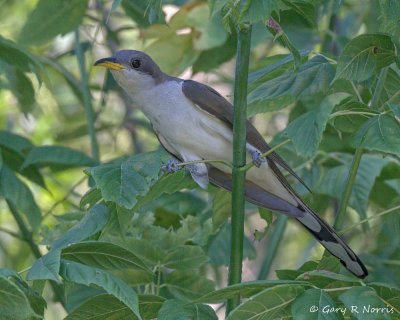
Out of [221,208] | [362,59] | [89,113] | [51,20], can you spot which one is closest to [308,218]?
[221,208]

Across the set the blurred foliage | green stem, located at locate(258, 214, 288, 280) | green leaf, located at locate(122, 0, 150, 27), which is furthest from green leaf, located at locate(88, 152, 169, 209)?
green leaf, located at locate(122, 0, 150, 27)

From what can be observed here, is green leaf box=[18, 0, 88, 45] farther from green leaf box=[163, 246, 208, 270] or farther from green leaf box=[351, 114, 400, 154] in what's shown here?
green leaf box=[351, 114, 400, 154]

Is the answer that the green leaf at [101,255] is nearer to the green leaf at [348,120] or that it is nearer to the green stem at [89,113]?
the green leaf at [348,120]

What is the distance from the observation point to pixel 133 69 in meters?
4.65

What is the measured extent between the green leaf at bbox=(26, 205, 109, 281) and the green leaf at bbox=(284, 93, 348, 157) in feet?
2.30

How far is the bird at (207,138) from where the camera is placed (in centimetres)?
409

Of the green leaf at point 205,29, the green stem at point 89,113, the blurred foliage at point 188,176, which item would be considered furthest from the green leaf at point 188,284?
the green leaf at point 205,29

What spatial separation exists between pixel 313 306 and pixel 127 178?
2.43 feet

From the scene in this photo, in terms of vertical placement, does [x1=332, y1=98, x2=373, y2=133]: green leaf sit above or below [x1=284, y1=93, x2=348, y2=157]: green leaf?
above

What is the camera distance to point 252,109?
12.2 ft

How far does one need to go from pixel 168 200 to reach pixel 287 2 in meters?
2.03

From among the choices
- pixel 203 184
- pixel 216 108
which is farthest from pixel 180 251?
pixel 216 108

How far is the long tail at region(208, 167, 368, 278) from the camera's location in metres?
3.78

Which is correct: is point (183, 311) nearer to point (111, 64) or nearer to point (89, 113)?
point (111, 64)
